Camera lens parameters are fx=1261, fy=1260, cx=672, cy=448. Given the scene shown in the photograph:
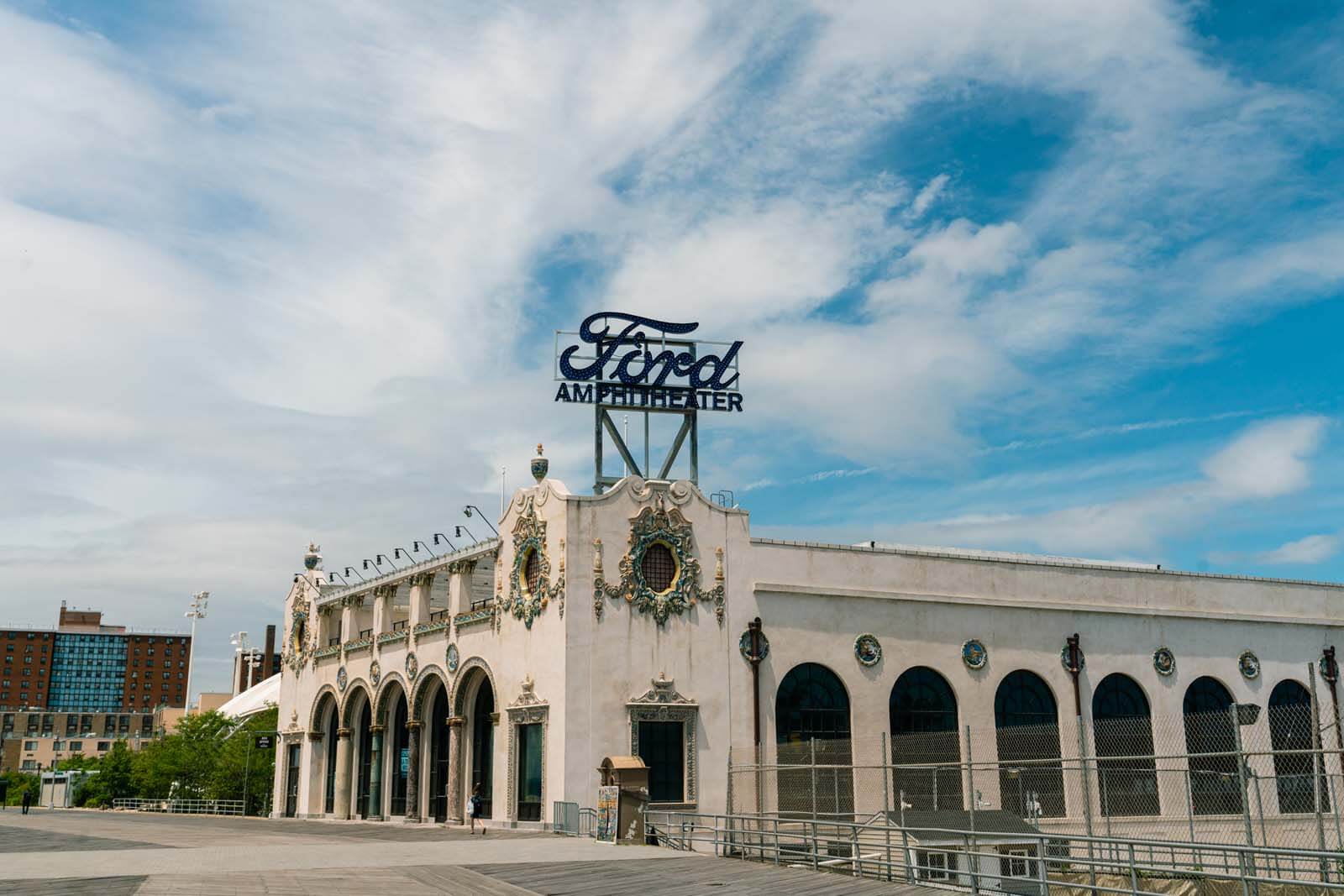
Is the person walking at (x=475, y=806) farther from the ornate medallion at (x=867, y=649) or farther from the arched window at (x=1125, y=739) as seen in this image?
the arched window at (x=1125, y=739)

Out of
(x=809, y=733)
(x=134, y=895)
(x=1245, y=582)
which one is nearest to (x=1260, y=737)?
(x=1245, y=582)

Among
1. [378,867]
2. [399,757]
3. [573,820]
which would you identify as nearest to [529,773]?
[573,820]

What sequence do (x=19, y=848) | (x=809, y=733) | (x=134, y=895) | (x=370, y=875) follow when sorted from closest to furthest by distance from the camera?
(x=134, y=895) → (x=370, y=875) → (x=19, y=848) → (x=809, y=733)

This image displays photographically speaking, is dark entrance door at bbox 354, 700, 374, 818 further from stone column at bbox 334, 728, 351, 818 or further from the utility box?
the utility box

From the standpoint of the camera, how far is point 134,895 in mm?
23828

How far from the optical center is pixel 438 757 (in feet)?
180

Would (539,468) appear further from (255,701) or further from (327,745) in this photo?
(255,701)

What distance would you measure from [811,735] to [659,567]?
8604 millimetres

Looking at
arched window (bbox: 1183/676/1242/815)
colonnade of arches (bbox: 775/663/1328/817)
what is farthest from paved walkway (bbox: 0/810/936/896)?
arched window (bbox: 1183/676/1242/815)

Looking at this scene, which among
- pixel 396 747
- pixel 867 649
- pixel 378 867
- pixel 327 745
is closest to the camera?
pixel 378 867

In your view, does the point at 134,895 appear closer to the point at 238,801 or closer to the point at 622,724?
the point at 622,724

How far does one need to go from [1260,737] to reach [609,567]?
3038 cm

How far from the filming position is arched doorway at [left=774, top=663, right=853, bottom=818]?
46.1 meters

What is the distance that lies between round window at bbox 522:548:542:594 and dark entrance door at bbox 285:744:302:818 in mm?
27433
